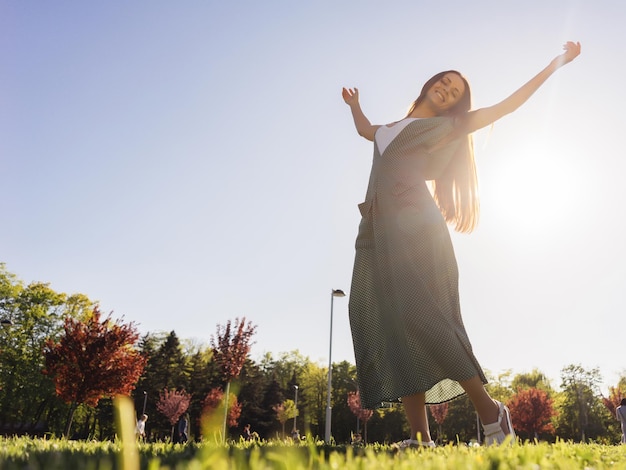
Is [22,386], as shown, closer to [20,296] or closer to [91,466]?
[20,296]

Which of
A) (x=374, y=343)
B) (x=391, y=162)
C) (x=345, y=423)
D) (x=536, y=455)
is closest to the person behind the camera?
(x=536, y=455)

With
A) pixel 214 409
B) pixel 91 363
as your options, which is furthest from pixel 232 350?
pixel 214 409

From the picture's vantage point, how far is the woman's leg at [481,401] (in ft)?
9.00

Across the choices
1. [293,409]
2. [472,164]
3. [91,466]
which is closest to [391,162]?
[472,164]

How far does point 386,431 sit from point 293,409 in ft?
36.4

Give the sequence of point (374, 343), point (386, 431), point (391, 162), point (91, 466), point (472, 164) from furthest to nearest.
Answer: point (386, 431), point (472, 164), point (391, 162), point (374, 343), point (91, 466)

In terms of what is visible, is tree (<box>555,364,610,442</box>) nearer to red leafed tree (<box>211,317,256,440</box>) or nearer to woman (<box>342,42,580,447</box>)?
red leafed tree (<box>211,317,256,440</box>)

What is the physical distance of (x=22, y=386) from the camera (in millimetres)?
34375

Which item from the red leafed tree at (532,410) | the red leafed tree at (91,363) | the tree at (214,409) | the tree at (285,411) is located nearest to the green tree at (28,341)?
the tree at (214,409)

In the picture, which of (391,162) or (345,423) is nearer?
(391,162)

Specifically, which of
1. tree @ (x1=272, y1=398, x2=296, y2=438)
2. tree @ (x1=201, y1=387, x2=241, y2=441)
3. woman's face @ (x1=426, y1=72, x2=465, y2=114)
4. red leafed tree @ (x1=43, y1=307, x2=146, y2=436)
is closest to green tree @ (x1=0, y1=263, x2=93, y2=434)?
tree @ (x1=201, y1=387, x2=241, y2=441)

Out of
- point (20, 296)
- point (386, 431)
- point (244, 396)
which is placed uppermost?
point (20, 296)

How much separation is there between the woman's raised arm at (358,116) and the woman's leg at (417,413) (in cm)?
214

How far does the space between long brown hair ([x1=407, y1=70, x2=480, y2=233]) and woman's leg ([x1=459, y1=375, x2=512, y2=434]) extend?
55.2 inches
